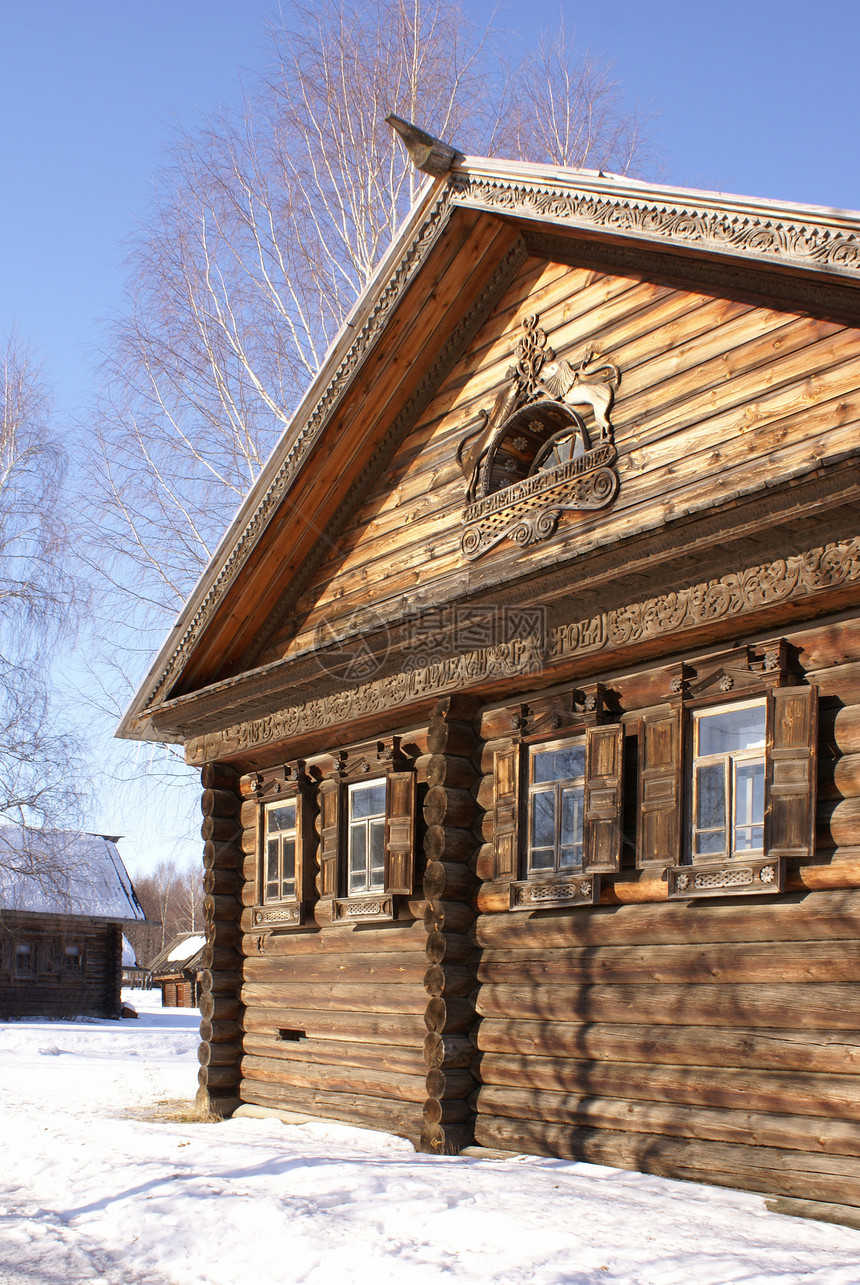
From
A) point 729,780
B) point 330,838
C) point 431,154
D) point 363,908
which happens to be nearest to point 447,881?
point 363,908

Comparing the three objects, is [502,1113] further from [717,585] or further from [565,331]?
[565,331]

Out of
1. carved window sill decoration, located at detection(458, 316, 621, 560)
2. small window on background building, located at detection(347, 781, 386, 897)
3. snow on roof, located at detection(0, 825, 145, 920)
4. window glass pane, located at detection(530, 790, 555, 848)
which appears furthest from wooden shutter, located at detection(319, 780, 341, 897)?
snow on roof, located at detection(0, 825, 145, 920)

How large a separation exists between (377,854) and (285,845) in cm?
155

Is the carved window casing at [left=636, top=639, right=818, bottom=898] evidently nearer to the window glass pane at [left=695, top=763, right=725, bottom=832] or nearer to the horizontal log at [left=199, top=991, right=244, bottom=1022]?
the window glass pane at [left=695, top=763, right=725, bottom=832]

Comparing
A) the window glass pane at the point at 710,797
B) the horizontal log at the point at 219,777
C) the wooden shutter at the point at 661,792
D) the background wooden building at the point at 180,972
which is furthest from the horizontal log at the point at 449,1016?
the background wooden building at the point at 180,972

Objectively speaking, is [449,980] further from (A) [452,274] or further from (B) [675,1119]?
(A) [452,274]

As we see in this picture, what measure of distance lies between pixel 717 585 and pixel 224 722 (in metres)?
5.93

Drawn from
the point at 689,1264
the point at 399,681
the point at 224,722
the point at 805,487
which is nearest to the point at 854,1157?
the point at 689,1264

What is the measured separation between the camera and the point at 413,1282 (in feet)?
16.7

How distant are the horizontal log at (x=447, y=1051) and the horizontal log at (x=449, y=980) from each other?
0.98ft

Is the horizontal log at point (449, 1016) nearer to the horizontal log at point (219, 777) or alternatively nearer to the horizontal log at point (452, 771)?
the horizontal log at point (452, 771)

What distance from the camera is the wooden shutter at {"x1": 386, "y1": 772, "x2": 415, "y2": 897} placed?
874cm

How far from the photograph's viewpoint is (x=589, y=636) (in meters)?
7.43

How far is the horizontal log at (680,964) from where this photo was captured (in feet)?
19.7
